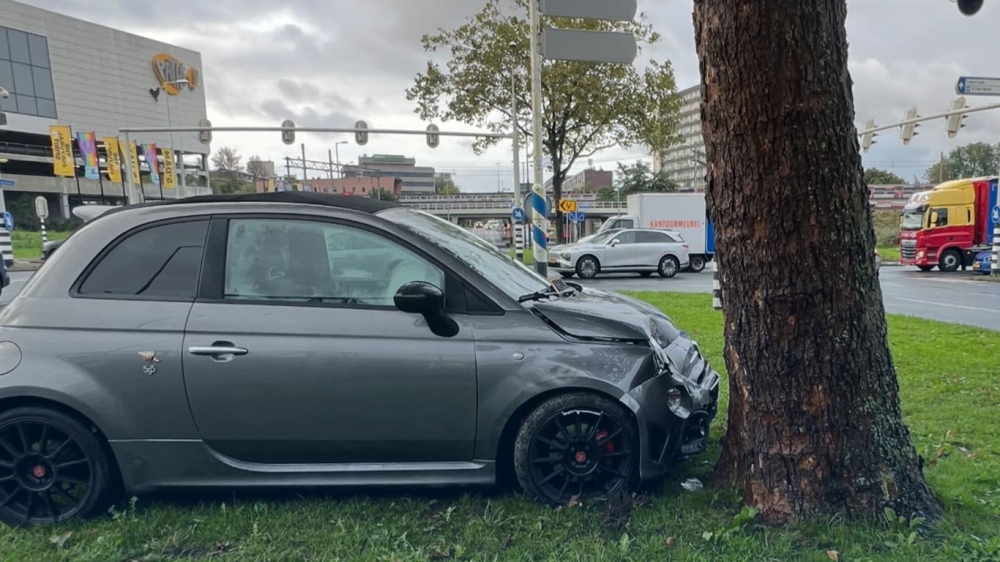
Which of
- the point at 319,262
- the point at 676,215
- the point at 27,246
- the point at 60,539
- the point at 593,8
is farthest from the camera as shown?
the point at 27,246

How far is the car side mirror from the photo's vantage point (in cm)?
269

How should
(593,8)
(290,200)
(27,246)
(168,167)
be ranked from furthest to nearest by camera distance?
A: (168,167)
(27,246)
(593,8)
(290,200)

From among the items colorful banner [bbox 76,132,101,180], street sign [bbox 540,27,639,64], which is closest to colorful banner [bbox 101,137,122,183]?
colorful banner [bbox 76,132,101,180]

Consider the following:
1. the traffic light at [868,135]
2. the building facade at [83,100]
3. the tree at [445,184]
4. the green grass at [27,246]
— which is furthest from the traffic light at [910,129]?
the tree at [445,184]

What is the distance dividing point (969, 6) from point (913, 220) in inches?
704

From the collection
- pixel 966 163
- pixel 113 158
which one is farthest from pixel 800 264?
pixel 966 163

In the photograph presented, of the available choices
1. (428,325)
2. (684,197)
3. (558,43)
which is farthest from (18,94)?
(428,325)

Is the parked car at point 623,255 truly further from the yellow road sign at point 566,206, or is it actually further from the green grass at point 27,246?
the green grass at point 27,246

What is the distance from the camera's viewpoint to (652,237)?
17984mm

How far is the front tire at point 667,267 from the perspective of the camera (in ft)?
58.8

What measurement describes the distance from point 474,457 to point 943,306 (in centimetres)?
1182

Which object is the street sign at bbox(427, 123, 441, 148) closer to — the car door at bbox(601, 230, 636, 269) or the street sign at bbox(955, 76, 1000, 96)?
the car door at bbox(601, 230, 636, 269)

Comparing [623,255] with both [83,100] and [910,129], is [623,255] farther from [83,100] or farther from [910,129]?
[83,100]

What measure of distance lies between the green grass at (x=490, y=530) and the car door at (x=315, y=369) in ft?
0.93
